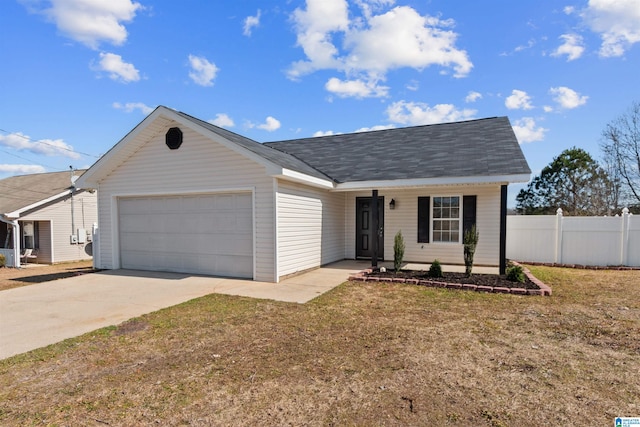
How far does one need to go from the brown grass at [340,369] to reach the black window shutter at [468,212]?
4.41m

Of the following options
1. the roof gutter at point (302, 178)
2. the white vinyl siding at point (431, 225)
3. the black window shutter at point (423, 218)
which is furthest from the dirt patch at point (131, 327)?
the black window shutter at point (423, 218)

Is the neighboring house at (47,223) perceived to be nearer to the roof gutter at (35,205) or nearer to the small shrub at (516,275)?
the roof gutter at (35,205)

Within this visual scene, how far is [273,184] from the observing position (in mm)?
7934

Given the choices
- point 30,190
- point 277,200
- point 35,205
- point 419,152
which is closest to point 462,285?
point 277,200

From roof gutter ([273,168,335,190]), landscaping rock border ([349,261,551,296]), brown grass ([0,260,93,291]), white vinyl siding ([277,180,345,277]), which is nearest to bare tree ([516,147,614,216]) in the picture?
landscaping rock border ([349,261,551,296])

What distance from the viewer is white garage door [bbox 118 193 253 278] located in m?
8.61

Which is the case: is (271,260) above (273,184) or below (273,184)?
below

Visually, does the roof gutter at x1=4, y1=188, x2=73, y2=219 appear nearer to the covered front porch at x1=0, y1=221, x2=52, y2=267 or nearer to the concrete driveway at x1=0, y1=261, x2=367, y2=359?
the covered front porch at x1=0, y1=221, x2=52, y2=267

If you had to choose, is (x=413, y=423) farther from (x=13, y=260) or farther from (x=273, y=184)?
(x=13, y=260)

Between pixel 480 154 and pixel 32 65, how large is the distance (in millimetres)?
16045

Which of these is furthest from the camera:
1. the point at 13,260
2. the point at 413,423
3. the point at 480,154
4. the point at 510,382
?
the point at 13,260

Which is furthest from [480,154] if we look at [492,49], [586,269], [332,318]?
[332,318]

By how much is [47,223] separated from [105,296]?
43.8 ft

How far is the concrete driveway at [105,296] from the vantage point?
4.85 metres
